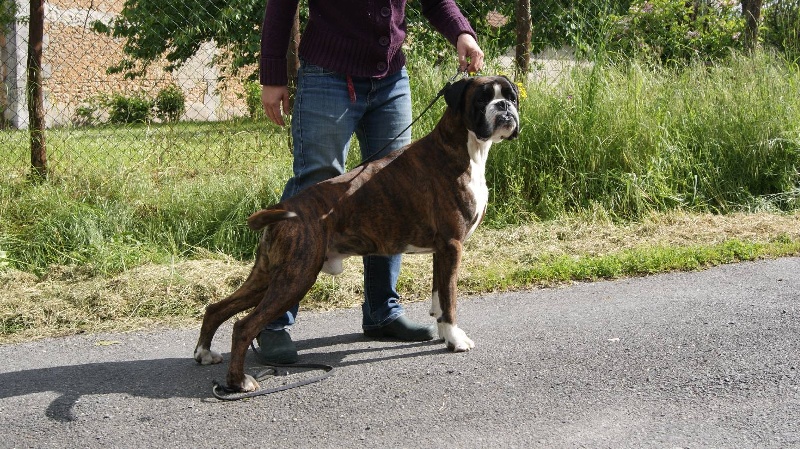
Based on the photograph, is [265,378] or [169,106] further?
[169,106]

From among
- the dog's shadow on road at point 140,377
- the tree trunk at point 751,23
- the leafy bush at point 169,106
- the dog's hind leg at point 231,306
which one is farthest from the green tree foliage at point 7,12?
the tree trunk at point 751,23

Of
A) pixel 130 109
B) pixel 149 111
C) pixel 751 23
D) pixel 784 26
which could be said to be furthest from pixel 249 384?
pixel 784 26

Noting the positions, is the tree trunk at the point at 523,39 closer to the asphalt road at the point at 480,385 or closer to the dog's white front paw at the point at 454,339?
the asphalt road at the point at 480,385

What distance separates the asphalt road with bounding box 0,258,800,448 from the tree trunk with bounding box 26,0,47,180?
2663 millimetres

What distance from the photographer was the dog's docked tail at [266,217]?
3.78 m

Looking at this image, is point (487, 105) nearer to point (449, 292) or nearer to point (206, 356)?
point (449, 292)

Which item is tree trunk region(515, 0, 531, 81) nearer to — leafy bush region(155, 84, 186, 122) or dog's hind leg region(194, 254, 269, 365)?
leafy bush region(155, 84, 186, 122)

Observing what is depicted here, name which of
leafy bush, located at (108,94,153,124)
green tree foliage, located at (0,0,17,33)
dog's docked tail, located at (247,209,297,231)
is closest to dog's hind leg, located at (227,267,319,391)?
dog's docked tail, located at (247,209,297,231)

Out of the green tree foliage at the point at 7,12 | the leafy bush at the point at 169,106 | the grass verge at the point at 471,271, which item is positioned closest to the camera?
the grass verge at the point at 471,271

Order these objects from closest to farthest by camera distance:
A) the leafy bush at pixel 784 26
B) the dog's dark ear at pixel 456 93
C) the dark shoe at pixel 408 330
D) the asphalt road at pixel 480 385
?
1. the asphalt road at pixel 480 385
2. the dog's dark ear at pixel 456 93
3. the dark shoe at pixel 408 330
4. the leafy bush at pixel 784 26

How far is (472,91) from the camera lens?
4.05 meters

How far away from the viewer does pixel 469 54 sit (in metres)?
4.40

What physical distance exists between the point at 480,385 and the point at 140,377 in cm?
164

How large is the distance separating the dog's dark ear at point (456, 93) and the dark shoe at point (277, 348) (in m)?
1.43
